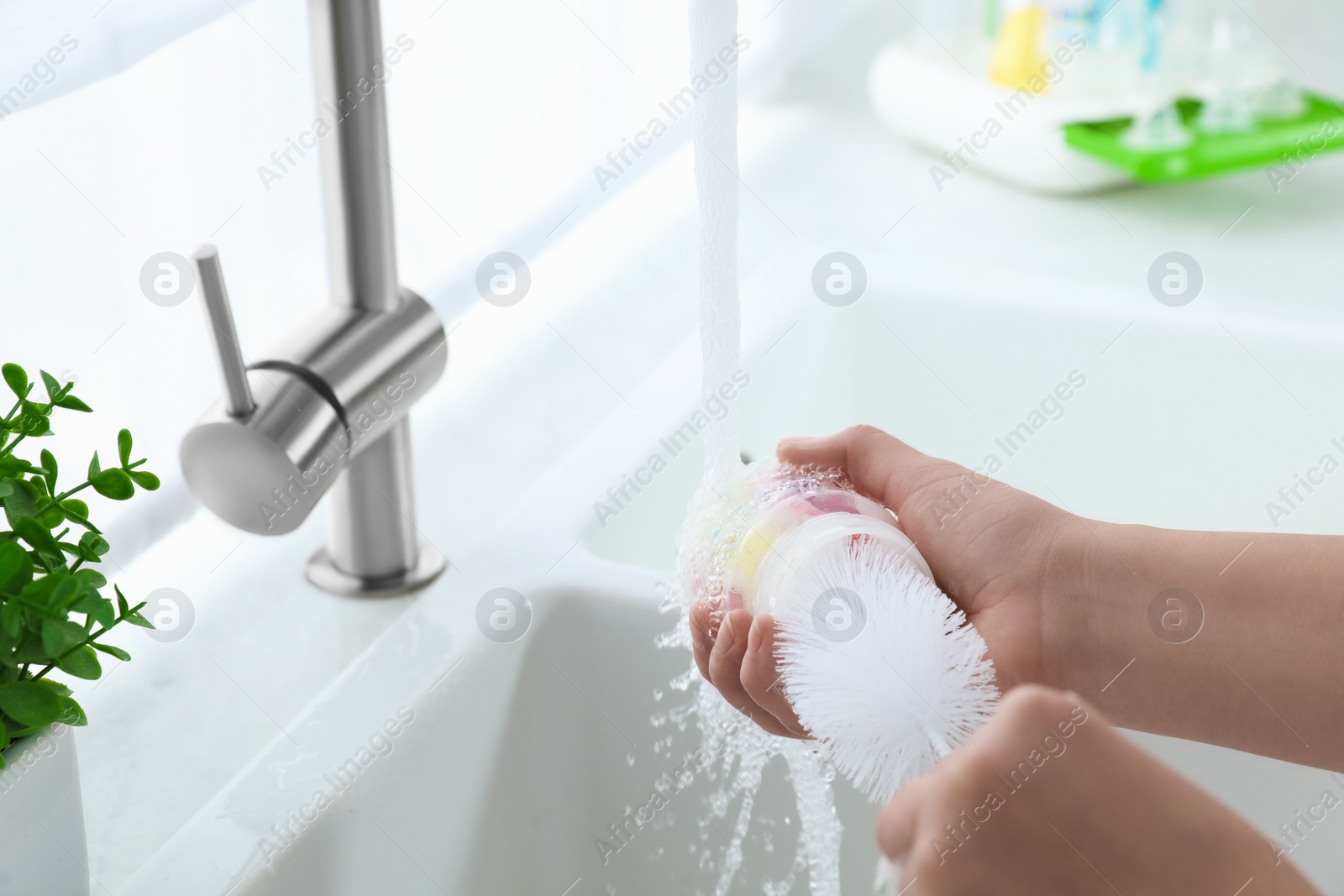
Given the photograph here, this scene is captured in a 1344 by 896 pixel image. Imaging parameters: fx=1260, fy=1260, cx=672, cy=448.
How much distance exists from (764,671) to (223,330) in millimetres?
242

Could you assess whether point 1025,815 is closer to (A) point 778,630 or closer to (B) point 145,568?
(A) point 778,630

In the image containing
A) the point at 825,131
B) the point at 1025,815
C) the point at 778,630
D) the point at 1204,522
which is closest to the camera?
the point at 1025,815

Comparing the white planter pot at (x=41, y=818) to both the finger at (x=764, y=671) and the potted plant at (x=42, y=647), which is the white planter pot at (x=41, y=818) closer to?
the potted plant at (x=42, y=647)

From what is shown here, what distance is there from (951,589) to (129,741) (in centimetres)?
39

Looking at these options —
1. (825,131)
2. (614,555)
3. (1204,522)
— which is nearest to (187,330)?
(614,555)

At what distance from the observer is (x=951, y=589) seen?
608mm

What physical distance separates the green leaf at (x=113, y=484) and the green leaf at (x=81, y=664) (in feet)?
0.16

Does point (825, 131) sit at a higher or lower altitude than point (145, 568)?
higher

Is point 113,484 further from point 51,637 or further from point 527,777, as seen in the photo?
point 527,777

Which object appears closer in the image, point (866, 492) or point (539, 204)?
point (866, 492)

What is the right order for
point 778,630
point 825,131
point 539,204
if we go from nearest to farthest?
point 778,630, point 539,204, point 825,131

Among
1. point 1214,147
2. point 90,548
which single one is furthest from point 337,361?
point 1214,147

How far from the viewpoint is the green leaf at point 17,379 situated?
1.27 ft

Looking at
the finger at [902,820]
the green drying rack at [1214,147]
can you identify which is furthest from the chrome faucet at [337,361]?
the green drying rack at [1214,147]
